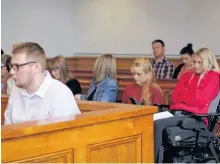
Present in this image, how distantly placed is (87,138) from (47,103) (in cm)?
46

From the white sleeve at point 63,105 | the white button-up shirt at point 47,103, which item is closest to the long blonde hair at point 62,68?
the white button-up shirt at point 47,103

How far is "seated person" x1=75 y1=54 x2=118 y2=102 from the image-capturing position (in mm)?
6168

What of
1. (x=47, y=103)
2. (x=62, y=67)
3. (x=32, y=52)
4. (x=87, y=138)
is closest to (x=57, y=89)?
(x=47, y=103)

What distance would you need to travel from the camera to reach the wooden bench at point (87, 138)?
9.43 ft

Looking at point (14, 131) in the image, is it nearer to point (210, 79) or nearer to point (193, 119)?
point (193, 119)

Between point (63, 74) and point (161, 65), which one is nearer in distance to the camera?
point (63, 74)

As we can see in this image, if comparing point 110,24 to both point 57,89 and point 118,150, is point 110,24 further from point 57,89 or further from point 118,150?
point 118,150

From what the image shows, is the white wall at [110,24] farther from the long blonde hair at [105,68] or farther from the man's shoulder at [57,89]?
the man's shoulder at [57,89]

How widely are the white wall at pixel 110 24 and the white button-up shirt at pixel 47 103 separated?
6.34 meters

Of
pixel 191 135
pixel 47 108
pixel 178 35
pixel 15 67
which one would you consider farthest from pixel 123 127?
pixel 178 35

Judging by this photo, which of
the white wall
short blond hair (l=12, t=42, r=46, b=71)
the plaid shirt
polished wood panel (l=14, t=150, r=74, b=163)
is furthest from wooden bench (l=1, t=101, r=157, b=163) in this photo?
the white wall

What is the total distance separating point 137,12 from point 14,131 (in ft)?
26.9

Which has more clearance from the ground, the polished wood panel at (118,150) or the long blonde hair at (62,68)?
the long blonde hair at (62,68)

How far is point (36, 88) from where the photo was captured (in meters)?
3.61
